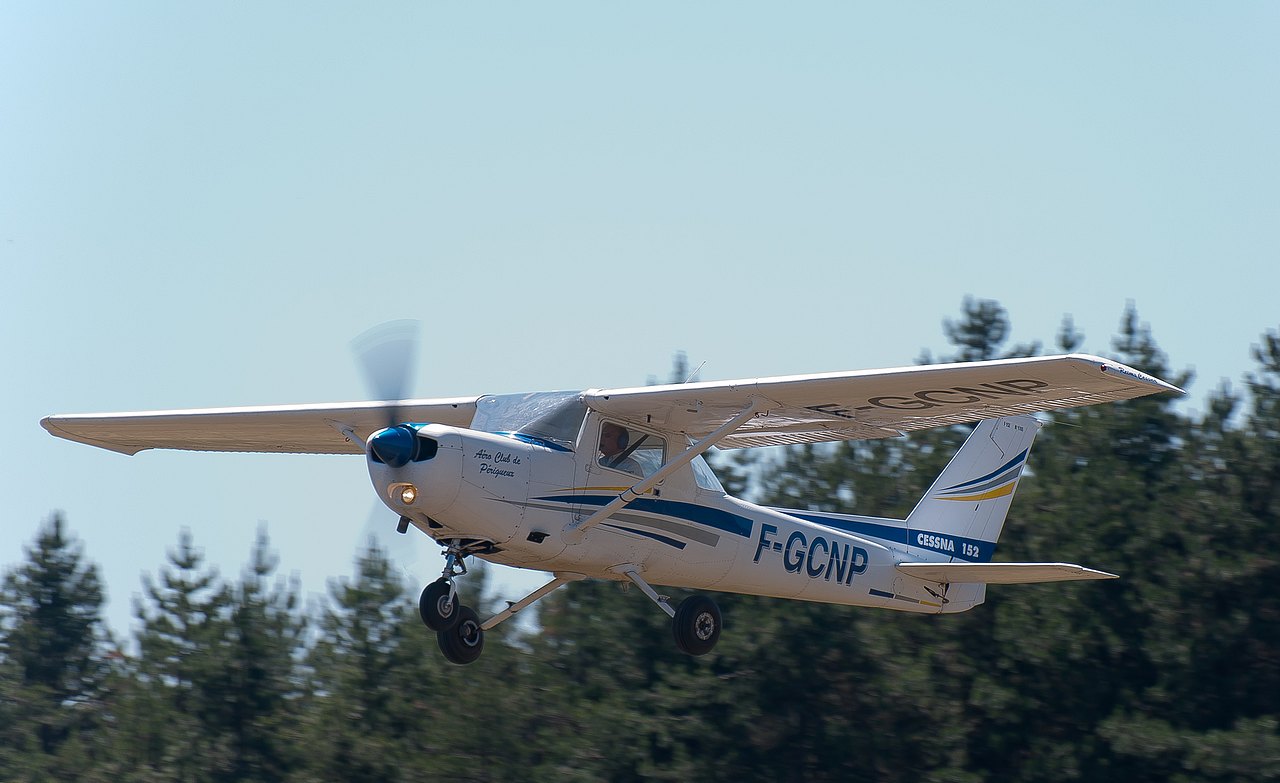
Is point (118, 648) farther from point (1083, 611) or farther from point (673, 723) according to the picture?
point (1083, 611)

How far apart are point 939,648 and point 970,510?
9.81 meters

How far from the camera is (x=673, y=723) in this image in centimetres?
2570

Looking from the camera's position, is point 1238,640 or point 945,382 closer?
point 945,382

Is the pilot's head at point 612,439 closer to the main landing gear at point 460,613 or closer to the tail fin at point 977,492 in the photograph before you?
the main landing gear at point 460,613

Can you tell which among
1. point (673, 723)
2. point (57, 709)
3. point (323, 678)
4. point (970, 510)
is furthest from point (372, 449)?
point (57, 709)

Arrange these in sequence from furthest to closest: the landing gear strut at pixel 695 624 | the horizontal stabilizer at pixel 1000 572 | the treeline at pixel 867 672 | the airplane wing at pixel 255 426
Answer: the treeline at pixel 867 672
the airplane wing at pixel 255 426
the landing gear strut at pixel 695 624
the horizontal stabilizer at pixel 1000 572

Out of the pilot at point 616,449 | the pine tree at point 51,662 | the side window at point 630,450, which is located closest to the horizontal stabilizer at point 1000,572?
the side window at point 630,450

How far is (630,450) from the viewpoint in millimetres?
12633

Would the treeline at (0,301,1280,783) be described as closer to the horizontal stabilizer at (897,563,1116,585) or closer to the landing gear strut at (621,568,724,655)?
the horizontal stabilizer at (897,563,1116,585)

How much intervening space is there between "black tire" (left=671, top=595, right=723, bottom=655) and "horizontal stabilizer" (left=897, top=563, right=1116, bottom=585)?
257 centimetres

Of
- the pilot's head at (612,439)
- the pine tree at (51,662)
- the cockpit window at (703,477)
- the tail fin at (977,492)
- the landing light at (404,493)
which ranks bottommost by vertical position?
the pine tree at (51,662)

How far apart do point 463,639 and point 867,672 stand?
50.6ft

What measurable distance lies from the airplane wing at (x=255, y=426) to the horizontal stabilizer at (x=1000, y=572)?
4.87 m

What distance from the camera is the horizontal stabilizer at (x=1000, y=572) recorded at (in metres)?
12.7
